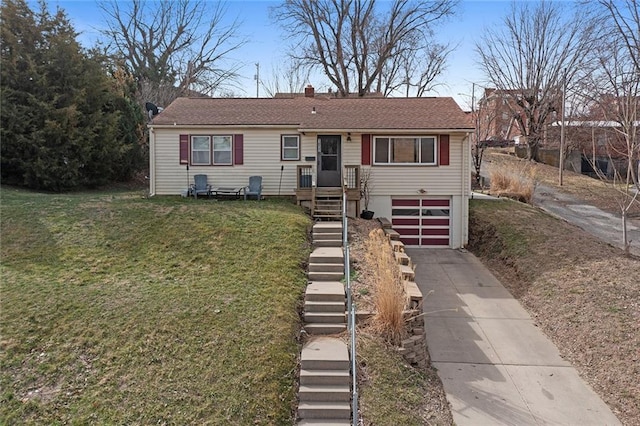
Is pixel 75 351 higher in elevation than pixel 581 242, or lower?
lower

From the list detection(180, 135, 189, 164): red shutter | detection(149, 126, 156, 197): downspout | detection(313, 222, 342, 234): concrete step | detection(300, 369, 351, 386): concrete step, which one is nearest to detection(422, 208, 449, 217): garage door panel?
detection(313, 222, 342, 234): concrete step

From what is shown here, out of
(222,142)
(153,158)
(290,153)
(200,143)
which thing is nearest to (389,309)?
(290,153)

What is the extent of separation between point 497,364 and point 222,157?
11.6m

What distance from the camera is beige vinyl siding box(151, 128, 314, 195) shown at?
16.1 m

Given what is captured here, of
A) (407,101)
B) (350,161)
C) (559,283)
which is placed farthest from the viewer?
(407,101)

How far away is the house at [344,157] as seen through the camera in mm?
15492

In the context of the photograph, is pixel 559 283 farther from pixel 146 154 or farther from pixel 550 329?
pixel 146 154

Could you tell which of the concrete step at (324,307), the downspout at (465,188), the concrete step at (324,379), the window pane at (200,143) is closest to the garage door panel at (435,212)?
the downspout at (465,188)

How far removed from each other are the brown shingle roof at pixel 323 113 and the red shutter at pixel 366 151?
1.39 ft

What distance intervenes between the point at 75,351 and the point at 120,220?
5704 millimetres

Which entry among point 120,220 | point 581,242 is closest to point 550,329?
point 581,242

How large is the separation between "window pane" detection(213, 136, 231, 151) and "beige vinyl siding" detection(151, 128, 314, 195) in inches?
7.0

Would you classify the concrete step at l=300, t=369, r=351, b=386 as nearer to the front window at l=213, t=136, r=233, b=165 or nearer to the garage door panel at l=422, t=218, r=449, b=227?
the garage door panel at l=422, t=218, r=449, b=227

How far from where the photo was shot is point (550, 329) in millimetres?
9344
